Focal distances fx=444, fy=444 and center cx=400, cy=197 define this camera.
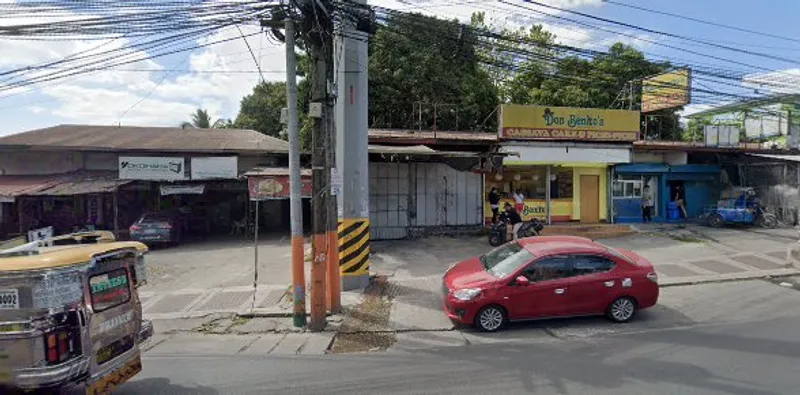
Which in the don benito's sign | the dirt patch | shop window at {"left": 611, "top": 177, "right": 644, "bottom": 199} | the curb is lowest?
the dirt patch

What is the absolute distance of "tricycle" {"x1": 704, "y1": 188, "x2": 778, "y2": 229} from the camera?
1791cm

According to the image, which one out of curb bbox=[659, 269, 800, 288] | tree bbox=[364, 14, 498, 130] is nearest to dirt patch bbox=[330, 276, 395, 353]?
curb bbox=[659, 269, 800, 288]

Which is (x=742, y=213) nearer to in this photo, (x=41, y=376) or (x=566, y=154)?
(x=566, y=154)

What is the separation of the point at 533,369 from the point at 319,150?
17.1 feet

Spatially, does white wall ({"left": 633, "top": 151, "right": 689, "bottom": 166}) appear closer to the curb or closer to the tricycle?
the tricycle

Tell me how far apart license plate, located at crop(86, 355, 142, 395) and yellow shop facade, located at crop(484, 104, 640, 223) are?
13.4m

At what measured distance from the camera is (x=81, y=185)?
59.0ft

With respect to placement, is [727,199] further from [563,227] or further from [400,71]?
[400,71]

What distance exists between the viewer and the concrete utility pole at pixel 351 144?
9922 mm

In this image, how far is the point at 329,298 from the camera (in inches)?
348

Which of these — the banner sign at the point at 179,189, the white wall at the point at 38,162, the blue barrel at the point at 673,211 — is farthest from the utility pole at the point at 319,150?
the blue barrel at the point at 673,211

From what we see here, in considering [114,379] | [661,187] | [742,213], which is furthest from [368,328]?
[661,187]

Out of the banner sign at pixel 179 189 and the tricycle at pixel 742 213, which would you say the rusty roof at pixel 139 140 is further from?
the tricycle at pixel 742 213

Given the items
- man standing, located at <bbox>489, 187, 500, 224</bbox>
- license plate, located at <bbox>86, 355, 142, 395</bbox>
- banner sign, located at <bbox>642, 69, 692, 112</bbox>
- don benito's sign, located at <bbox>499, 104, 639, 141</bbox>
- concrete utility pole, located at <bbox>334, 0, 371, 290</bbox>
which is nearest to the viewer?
license plate, located at <bbox>86, 355, 142, 395</bbox>
